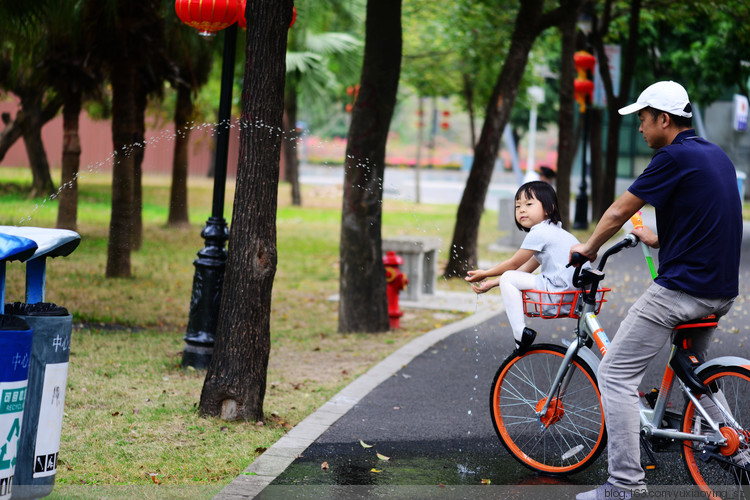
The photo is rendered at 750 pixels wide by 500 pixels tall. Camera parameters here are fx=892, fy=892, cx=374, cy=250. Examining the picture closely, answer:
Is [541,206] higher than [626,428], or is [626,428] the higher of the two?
[541,206]

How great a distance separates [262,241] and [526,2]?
27.1 feet

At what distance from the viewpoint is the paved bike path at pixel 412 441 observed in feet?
15.1

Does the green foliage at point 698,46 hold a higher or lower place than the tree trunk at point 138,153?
higher

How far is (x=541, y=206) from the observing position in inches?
187

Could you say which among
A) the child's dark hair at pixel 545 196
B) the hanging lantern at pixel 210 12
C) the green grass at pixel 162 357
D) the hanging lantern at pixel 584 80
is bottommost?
the green grass at pixel 162 357

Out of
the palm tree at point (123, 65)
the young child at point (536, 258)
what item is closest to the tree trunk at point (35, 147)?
the palm tree at point (123, 65)

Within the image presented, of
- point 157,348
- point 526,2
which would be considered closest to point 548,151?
point 526,2

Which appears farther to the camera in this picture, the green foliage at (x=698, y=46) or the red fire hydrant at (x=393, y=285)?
the green foliage at (x=698, y=46)

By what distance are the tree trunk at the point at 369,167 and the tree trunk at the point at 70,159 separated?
6094mm

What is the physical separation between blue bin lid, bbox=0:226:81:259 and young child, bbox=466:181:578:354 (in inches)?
82.6

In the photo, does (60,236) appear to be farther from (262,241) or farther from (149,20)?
(149,20)

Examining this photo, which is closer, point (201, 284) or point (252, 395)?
point (252, 395)

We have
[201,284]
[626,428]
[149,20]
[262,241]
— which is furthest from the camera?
[149,20]

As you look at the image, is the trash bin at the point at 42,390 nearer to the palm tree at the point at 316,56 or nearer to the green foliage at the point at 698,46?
the green foliage at the point at 698,46
